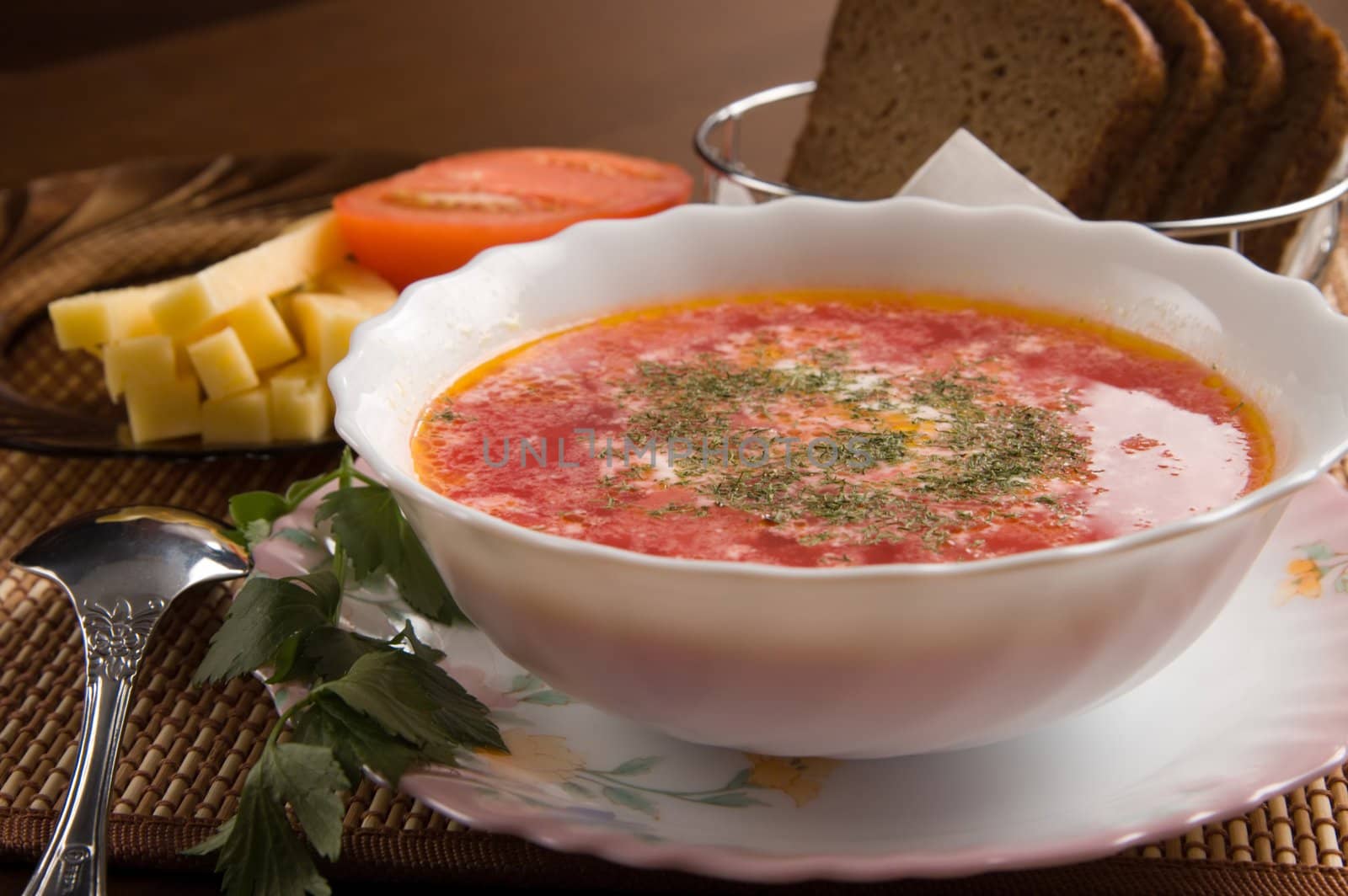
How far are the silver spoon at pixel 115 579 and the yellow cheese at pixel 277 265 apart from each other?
55cm

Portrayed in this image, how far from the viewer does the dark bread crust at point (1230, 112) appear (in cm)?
235

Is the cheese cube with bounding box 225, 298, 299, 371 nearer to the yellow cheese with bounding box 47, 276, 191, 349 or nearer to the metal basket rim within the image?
the yellow cheese with bounding box 47, 276, 191, 349

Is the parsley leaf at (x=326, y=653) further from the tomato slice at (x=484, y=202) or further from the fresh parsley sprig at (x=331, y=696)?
the tomato slice at (x=484, y=202)

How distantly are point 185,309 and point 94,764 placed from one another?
1.04 m

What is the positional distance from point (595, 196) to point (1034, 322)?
113 cm

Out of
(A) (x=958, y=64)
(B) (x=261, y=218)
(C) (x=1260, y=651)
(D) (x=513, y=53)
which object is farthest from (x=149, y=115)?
(C) (x=1260, y=651)

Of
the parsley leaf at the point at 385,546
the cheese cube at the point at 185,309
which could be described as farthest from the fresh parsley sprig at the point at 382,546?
the cheese cube at the point at 185,309

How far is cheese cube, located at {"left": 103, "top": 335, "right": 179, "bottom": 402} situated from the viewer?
2.17 m

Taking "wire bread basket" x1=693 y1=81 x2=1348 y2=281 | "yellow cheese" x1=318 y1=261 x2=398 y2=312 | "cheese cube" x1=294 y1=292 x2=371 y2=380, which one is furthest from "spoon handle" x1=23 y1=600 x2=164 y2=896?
"wire bread basket" x1=693 y1=81 x2=1348 y2=281

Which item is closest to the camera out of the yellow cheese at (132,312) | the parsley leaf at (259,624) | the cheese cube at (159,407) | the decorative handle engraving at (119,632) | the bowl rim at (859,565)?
the bowl rim at (859,565)

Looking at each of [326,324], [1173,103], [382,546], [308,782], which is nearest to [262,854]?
[308,782]

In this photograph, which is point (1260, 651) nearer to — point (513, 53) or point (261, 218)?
point (261, 218)

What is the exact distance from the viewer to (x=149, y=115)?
434cm

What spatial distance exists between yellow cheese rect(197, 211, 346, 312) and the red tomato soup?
625 mm
